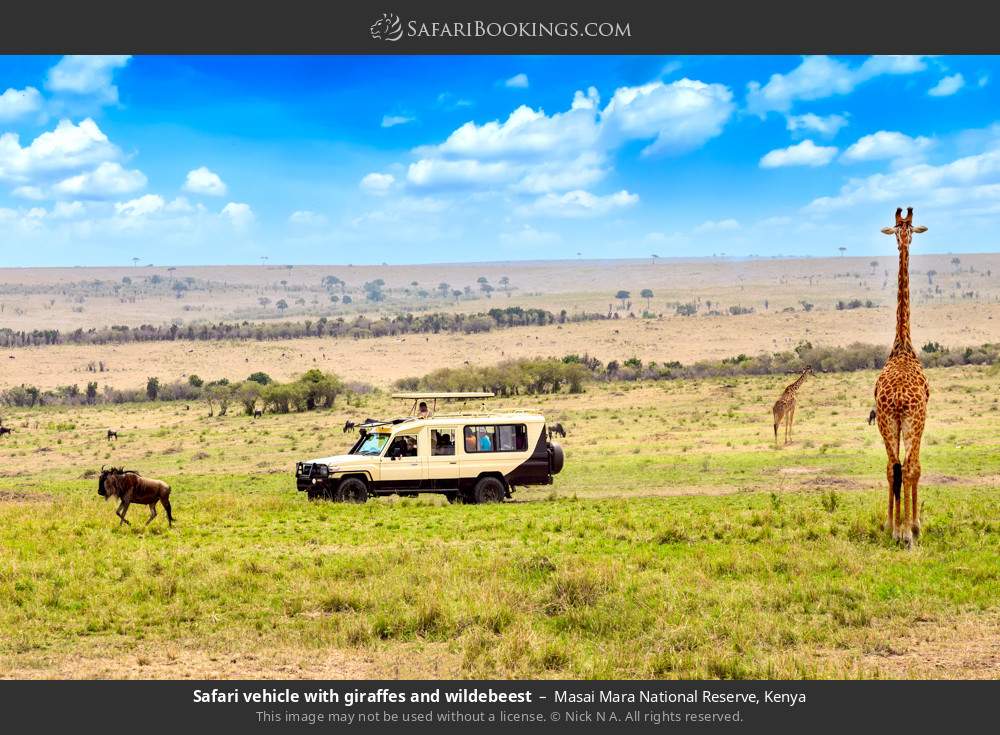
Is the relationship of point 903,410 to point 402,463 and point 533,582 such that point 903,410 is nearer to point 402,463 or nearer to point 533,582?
point 533,582

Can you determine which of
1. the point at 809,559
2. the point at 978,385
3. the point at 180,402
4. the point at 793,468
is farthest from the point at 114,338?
the point at 809,559

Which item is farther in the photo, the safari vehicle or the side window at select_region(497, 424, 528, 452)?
the side window at select_region(497, 424, 528, 452)

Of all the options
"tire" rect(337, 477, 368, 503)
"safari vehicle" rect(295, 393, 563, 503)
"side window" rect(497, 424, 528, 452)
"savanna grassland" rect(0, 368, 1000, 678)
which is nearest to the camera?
"savanna grassland" rect(0, 368, 1000, 678)

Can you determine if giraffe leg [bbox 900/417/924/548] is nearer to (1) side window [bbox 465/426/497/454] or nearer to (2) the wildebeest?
(1) side window [bbox 465/426/497/454]

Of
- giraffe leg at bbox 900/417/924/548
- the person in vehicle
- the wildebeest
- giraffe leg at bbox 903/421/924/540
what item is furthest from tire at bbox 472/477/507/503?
giraffe leg at bbox 903/421/924/540

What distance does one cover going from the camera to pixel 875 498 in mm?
21484

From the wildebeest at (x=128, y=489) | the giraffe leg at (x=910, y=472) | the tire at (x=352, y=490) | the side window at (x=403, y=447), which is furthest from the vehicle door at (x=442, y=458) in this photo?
the giraffe leg at (x=910, y=472)

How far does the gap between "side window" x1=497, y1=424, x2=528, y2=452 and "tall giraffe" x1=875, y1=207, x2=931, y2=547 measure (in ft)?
26.6

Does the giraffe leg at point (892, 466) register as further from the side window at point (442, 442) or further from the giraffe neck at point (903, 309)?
the side window at point (442, 442)

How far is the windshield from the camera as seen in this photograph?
22737 millimetres

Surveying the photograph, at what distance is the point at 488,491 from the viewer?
22.9m

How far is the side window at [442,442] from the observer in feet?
74.3
